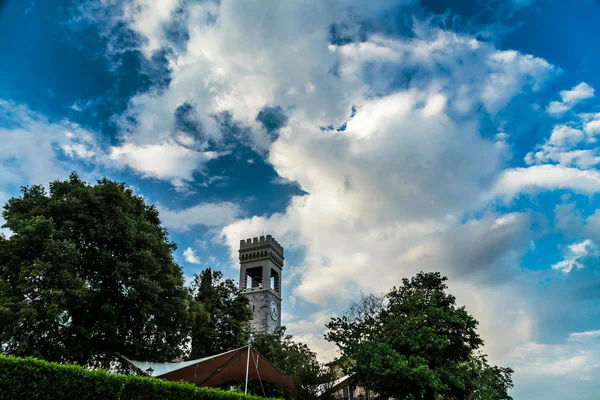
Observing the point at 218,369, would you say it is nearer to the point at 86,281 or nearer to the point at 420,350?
the point at 86,281

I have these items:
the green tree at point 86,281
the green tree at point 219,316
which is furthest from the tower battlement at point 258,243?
the green tree at point 86,281

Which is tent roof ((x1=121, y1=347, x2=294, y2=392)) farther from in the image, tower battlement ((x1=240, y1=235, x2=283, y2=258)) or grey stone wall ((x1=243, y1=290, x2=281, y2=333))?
tower battlement ((x1=240, y1=235, x2=283, y2=258))

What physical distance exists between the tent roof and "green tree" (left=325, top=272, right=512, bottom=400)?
5.08 metres

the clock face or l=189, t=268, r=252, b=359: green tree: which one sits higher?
the clock face

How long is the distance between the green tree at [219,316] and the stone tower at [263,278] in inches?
886

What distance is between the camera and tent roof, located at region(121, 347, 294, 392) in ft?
51.3

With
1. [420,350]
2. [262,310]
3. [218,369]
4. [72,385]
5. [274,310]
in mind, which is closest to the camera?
[72,385]

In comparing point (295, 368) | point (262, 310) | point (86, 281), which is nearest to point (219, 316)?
point (295, 368)

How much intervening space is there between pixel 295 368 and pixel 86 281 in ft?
41.4

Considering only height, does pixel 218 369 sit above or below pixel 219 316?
below

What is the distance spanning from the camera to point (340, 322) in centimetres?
2703

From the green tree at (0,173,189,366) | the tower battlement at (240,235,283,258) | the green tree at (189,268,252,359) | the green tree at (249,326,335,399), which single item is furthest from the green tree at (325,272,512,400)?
the tower battlement at (240,235,283,258)

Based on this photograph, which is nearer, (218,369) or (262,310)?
(218,369)

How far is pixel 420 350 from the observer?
72.9 ft
